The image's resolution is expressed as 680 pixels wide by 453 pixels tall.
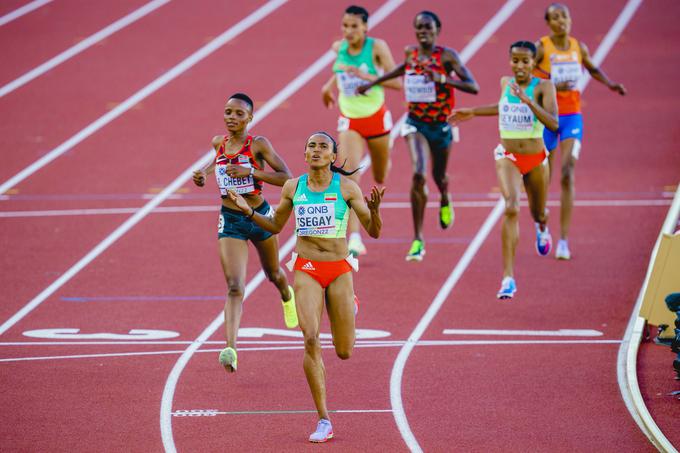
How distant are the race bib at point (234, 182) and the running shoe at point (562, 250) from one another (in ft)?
15.4

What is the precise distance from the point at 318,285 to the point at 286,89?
1235 cm

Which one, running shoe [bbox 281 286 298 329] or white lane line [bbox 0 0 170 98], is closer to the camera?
running shoe [bbox 281 286 298 329]

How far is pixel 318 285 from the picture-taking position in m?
8.29

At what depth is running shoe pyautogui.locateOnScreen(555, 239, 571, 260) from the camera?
13.2m

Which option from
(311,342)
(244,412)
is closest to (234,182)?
(244,412)

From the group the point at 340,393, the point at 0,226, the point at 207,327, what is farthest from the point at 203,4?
the point at 340,393

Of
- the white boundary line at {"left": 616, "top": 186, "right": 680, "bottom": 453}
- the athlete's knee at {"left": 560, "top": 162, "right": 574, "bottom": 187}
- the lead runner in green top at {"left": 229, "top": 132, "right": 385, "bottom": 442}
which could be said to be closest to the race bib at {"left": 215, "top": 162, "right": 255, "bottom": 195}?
the lead runner in green top at {"left": 229, "top": 132, "right": 385, "bottom": 442}

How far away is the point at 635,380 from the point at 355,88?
508 cm

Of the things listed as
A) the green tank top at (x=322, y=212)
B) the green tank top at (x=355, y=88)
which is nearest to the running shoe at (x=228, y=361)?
the green tank top at (x=322, y=212)

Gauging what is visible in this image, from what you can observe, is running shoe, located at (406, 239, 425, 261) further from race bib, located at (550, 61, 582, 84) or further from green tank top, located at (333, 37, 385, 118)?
race bib, located at (550, 61, 582, 84)

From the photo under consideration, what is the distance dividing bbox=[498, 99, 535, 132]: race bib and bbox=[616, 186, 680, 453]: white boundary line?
158 centimetres

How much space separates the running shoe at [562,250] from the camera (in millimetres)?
13219

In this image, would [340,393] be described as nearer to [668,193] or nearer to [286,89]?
[668,193]

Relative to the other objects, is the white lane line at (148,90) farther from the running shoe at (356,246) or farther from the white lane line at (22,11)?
the running shoe at (356,246)
